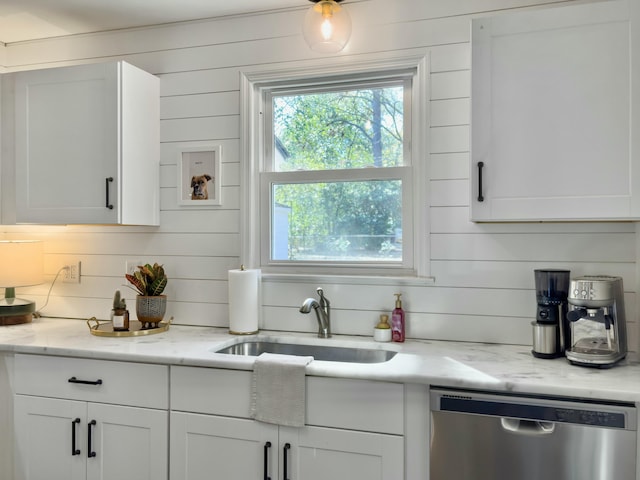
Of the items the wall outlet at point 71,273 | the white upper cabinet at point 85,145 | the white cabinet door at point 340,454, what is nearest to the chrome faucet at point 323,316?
the white cabinet door at point 340,454

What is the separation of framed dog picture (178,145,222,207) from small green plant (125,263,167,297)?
1.19 ft

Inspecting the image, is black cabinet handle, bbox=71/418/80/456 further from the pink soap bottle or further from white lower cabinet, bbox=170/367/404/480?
the pink soap bottle

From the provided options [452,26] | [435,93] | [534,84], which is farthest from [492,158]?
[452,26]

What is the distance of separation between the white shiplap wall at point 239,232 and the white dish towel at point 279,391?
1.99ft

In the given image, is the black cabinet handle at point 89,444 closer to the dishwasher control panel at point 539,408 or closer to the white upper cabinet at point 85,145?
the white upper cabinet at point 85,145

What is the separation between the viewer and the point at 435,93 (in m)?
2.26

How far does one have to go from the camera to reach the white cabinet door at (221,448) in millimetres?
1855

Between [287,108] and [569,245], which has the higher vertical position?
[287,108]

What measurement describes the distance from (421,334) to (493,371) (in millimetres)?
557

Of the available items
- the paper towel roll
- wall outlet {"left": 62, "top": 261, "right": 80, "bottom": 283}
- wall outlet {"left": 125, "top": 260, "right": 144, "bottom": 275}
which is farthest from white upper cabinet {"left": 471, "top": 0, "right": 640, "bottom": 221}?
wall outlet {"left": 62, "top": 261, "right": 80, "bottom": 283}

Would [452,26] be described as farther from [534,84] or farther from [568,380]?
[568,380]

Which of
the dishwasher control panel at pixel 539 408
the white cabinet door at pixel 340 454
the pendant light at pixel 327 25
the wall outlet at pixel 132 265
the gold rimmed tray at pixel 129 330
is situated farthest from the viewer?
the wall outlet at pixel 132 265

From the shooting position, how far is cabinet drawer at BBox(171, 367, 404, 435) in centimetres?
175

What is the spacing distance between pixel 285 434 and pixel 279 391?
0.15 metres
